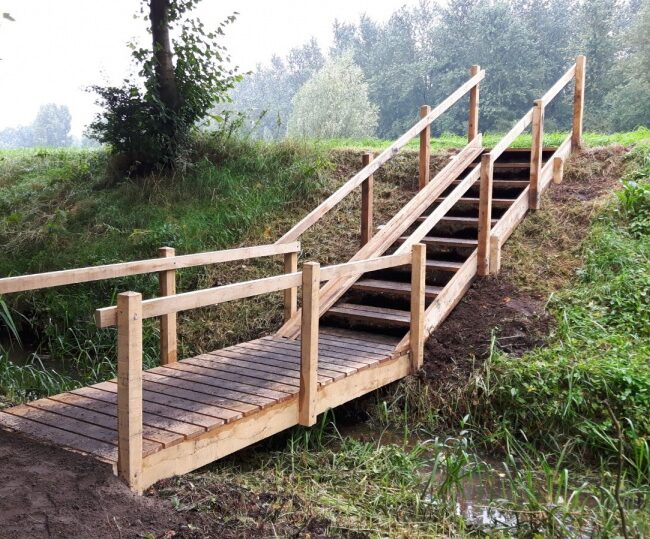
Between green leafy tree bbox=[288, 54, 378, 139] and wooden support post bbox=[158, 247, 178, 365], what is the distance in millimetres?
31256

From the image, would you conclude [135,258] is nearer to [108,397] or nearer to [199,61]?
[199,61]

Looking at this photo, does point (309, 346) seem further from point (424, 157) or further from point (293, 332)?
point (424, 157)

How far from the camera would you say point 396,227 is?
762 cm

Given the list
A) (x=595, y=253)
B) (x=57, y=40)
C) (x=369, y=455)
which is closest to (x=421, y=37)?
(x=57, y=40)

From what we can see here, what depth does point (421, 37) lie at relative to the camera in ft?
159

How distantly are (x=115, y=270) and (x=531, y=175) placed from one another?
5.17 m

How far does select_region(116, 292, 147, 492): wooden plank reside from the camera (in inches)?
132

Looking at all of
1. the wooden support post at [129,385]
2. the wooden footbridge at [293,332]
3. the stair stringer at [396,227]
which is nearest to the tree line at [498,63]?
the stair stringer at [396,227]

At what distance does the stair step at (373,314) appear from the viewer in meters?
6.32

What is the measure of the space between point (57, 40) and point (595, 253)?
2095 inches

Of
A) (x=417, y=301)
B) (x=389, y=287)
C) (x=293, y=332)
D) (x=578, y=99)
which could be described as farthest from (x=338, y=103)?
(x=417, y=301)

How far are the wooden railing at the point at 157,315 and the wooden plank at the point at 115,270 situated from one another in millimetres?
631

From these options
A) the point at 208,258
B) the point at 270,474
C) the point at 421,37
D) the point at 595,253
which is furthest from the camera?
the point at 421,37

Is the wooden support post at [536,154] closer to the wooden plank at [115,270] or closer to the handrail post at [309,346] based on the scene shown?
the wooden plank at [115,270]
